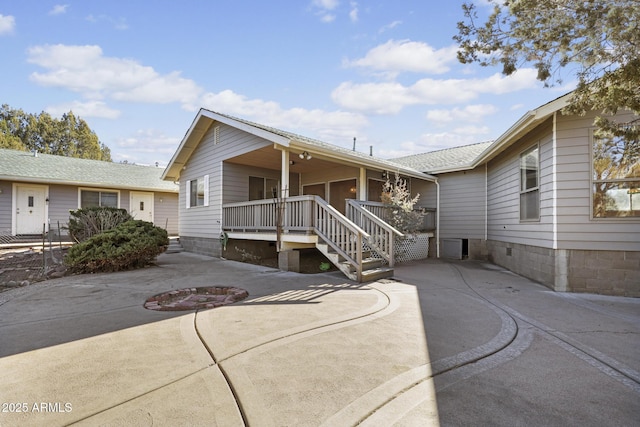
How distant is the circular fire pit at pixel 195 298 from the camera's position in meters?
4.48

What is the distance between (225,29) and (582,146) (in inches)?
366

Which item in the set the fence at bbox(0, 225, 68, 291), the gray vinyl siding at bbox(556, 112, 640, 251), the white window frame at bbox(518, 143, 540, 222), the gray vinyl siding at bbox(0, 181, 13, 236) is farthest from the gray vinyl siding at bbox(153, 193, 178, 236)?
the gray vinyl siding at bbox(556, 112, 640, 251)

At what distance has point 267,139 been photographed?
8.19 meters

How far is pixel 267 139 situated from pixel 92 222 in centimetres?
577

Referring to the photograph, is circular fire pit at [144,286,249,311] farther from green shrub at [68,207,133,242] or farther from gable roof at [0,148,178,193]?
gable roof at [0,148,178,193]

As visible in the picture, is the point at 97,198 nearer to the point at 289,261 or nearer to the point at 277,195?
the point at 277,195

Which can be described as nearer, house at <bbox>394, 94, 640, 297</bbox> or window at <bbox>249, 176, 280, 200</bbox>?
house at <bbox>394, 94, 640, 297</bbox>

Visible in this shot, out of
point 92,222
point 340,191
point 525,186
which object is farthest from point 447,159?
point 92,222

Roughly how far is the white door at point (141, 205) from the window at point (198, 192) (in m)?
5.34

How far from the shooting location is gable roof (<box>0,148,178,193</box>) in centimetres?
1275

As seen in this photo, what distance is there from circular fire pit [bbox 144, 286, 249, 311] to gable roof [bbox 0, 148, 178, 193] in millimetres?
11934

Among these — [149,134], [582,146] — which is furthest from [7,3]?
[149,134]

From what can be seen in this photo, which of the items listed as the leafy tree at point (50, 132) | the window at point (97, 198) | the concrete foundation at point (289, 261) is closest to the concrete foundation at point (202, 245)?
the concrete foundation at point (289, 261)

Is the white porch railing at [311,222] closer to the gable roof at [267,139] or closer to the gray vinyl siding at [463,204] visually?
the gable roof at [267,139]
